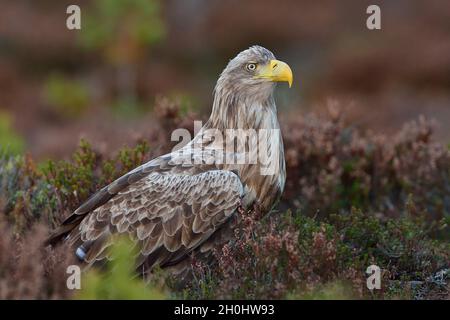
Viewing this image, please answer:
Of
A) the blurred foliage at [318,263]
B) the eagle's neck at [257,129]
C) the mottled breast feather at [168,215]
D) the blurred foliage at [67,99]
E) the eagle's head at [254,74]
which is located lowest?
the blurred foliage at [318,263]

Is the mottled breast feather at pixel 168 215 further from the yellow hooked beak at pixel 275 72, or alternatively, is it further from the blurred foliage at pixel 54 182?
the blurred foliage at pixel 54 182

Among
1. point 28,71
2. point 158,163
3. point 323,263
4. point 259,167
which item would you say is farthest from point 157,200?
point 28,71

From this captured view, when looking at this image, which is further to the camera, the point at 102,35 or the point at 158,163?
the point at 102,35

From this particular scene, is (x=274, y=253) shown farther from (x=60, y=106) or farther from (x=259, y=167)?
(x=60, y=106)

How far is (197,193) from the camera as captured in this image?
18.0 feet

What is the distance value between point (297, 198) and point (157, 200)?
2.43 metres

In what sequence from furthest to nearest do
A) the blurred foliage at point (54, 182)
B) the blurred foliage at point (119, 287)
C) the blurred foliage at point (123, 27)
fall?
1. the blurred foliage at point (123, 27)
2. the blurred foliage at point (54, 182)
3. the blurred foliage at point (119, 287)

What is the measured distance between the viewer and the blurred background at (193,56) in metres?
16.0

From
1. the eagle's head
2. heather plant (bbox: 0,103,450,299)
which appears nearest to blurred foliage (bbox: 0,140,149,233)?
heather plant (bbox: 0,103,450,299)

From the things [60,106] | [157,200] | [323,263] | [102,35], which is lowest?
[323,263]

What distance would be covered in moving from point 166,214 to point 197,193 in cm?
26

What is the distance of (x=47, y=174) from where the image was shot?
7031mm

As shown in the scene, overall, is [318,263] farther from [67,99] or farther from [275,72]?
[67,99]

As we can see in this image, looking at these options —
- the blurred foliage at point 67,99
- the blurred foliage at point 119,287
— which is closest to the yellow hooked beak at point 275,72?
the blurred foliage at point 119,287
